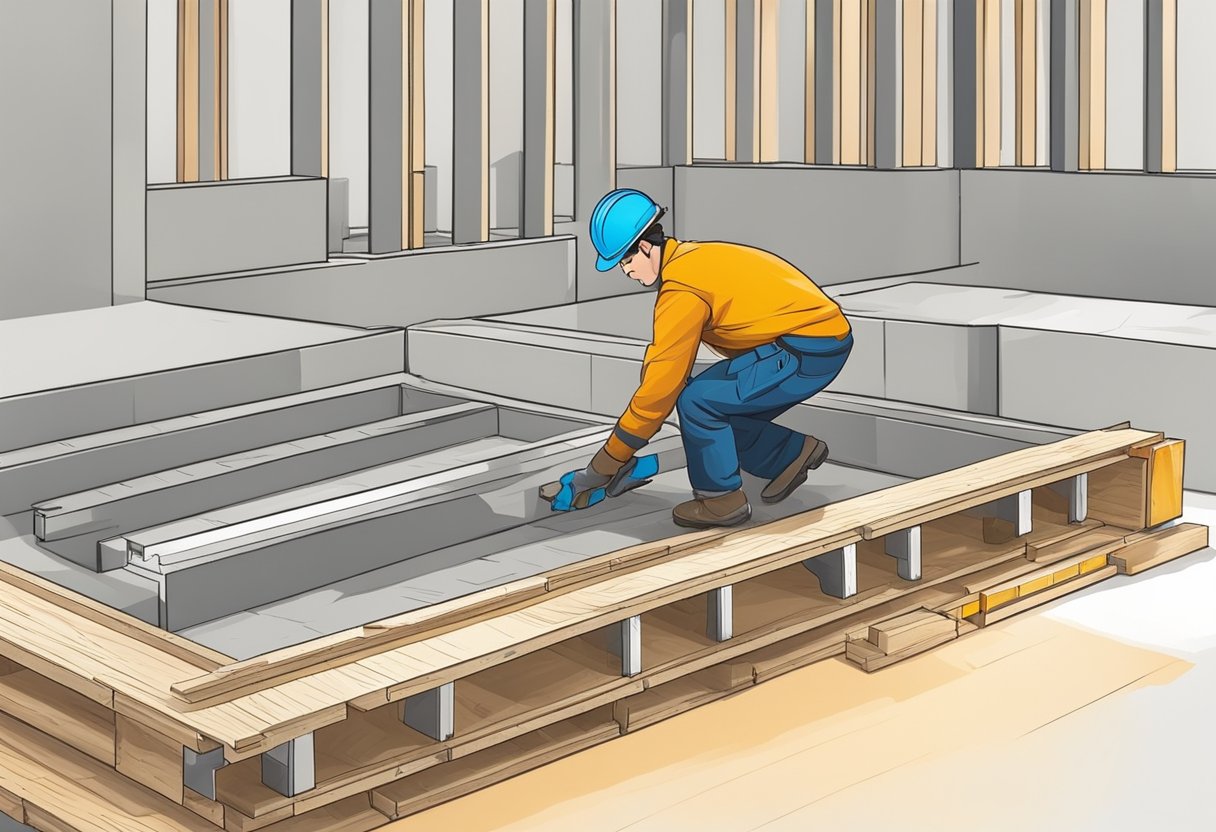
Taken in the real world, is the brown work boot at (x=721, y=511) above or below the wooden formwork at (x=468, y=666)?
above

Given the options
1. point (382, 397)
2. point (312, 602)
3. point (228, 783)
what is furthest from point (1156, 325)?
point (228, 783)

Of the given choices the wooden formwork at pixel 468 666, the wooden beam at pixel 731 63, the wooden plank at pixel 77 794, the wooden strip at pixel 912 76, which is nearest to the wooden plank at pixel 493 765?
the wooden formwork at pixel 468 666

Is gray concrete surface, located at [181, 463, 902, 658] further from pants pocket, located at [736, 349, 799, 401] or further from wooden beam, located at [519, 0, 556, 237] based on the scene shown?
wooden beam, located at [519, 0, 556, 237]

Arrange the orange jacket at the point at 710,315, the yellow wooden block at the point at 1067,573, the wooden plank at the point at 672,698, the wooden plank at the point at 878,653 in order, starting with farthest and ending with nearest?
1. the yellow wooden block at the point at 1067,573
2. the orange jacket at the point at 710,315
3. the wooden plank at the point at 878,653
4. the wooden plank at the point at 672,698

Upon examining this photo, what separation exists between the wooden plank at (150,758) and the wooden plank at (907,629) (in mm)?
1752

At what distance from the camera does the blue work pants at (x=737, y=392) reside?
12.1 feet

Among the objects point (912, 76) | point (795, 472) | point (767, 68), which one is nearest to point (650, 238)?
point (795, 472)

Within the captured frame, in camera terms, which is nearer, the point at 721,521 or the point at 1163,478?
the point at 721,521

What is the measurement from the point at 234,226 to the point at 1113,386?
394 cm

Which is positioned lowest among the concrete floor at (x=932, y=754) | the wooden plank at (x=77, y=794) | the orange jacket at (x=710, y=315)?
the concrete floor at (x=932, y=754)

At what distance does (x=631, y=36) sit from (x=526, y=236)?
→ 2535 mm

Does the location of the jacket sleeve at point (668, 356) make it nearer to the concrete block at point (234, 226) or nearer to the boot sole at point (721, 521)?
the boot sole at point (721, 521)

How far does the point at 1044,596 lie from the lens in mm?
3947

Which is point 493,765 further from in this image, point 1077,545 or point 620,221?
point 1077,545
